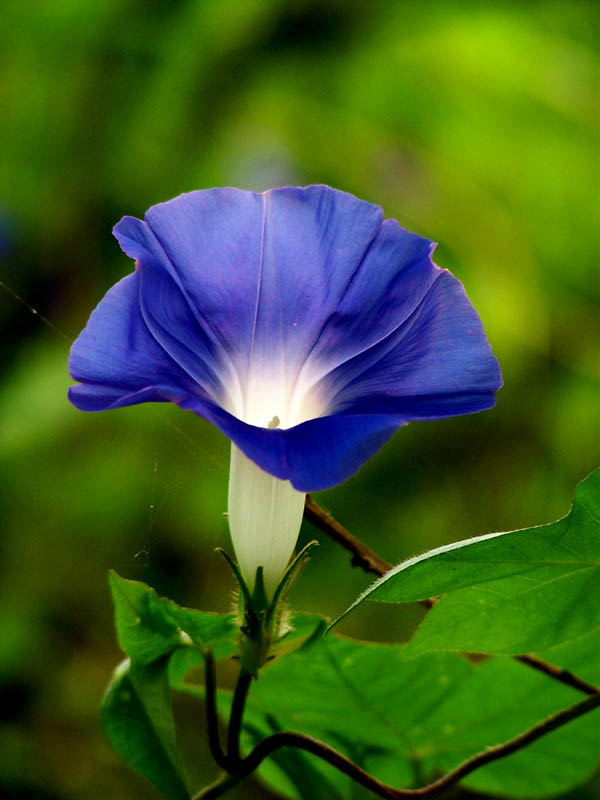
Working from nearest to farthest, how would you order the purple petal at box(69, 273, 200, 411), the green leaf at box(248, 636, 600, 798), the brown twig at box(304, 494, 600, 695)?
the purple petal at box(69, 273, 200, 411) → the brown twig at box(304, 494, 600, 695) → the green leaf at box(248, 636, 600, 798)

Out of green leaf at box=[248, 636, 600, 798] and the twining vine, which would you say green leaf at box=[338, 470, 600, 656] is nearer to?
the twining vine

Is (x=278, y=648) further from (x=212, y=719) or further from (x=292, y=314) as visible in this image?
(x=292, y=314)

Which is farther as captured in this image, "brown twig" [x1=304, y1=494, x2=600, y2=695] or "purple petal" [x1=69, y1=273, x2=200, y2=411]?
"brown twig" [x1=304, y1=494, x2=600, y2=695]

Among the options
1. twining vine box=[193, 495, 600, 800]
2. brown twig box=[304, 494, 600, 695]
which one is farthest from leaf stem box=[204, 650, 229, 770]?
brown twig box=[304, 494, 600, 695]

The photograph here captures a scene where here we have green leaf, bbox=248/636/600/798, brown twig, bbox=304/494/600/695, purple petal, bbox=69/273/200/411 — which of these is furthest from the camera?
green leaf, bbox=248/636/600/798

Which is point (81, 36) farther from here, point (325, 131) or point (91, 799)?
point (91, 799)

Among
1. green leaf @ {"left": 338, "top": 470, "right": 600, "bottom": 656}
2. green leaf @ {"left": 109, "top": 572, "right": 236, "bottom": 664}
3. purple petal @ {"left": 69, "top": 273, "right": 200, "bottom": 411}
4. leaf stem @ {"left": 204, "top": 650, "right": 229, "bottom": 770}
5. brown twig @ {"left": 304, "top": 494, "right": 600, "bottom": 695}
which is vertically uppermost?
purple petal @ {"left": 69, "top": 273, "right": 200, "bottom": 411}

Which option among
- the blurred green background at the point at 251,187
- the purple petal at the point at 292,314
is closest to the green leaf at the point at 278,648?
the purple petal at the point at 292,314
